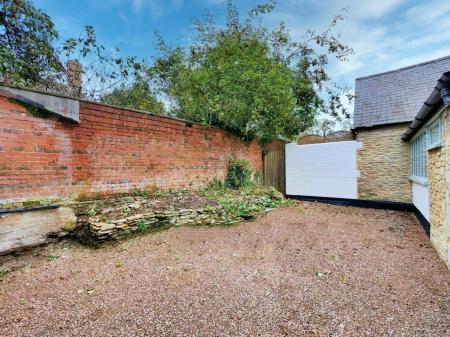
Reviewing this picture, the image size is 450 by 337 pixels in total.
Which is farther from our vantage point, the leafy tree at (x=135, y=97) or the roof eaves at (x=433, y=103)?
the leafy tree at (x=135, y=97)

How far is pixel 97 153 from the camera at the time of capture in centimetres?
486

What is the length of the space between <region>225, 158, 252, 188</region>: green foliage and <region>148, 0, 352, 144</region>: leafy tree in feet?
3.43

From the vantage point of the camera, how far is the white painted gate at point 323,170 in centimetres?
870

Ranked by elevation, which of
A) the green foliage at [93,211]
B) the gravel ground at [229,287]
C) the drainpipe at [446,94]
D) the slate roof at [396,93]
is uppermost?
the slate roof at [396,93]

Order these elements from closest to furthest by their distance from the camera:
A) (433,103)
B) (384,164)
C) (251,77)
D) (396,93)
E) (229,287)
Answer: (229,287), (433,103), (251,77), (384,164), (396,93)

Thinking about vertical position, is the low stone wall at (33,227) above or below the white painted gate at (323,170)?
below

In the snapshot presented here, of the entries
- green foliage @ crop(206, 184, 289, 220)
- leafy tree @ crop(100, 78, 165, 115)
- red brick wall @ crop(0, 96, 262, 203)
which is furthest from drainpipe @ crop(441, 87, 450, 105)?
leafy tree @ crop(100, 78, 165, 115)

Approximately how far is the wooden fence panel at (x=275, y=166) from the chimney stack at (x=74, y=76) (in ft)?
23.8

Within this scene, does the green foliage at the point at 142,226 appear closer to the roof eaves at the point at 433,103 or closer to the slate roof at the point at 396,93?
the roof eaves at the point at 433,103

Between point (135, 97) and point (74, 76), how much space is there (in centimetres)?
223

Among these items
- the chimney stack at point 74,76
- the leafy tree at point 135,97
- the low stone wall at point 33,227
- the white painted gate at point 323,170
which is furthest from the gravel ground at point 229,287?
the leafy tree at point 135,97

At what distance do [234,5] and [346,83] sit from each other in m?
6.01

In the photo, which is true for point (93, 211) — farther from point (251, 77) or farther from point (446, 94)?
point (251, 77)

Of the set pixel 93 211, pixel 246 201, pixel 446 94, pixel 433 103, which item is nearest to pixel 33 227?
pixel 93 211
